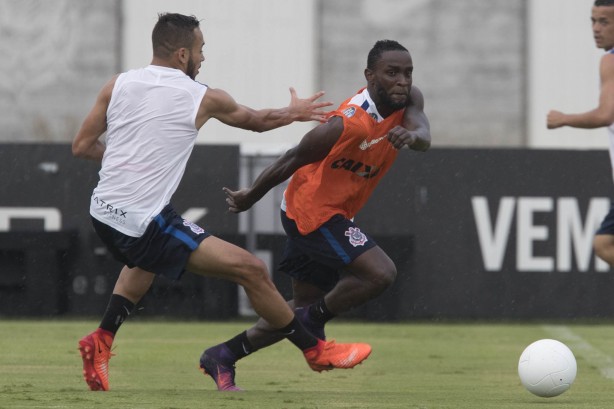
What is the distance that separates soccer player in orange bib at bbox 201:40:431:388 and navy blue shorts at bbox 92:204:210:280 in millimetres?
704

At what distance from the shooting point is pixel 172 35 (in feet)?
24.4

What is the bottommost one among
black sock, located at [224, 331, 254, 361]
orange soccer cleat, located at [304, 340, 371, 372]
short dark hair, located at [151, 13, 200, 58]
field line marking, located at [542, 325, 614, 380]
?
field line marking, located at [542, 325, 614, 380]

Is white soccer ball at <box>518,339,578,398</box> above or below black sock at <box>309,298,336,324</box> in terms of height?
below

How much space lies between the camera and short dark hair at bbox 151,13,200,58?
7.44 metres

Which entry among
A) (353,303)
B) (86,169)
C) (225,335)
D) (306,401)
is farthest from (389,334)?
(306,401)

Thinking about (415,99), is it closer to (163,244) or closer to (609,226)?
(609,226)

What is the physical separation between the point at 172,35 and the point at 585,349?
5682 millimetres

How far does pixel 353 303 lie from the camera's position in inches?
321

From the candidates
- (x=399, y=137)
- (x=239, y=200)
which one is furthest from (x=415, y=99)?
(x=239, y=200)

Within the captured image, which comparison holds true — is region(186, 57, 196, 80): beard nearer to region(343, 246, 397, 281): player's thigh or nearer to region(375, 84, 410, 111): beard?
region(375, 84, 410, 111): beard

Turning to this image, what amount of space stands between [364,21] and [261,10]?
205 centimetres

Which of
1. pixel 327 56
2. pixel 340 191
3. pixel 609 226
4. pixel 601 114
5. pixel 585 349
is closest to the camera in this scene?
pixel 601 114

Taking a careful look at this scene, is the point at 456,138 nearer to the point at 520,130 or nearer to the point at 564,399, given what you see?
the point at 520,130

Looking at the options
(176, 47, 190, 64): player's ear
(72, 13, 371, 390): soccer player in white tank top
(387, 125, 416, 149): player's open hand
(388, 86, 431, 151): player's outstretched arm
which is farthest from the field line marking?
(176, 47, 190, 64): player's ear
